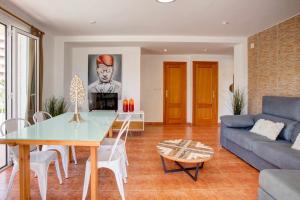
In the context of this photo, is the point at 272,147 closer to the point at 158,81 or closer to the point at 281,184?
the point at 281,184

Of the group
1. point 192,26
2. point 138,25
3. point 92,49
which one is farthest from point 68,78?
point 192,26

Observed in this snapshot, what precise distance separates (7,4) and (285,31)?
4.50 meters

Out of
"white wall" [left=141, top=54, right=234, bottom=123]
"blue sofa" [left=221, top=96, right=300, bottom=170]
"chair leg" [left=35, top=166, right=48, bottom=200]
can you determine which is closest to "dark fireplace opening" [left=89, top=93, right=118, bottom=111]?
"white wall" [left=141, top=54, right=234, bottom=123]

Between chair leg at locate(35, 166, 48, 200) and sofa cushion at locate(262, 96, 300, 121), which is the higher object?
sofa cushion at locate(262, 96, 300, 121)

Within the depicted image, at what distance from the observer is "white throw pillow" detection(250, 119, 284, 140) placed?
3.42 meters

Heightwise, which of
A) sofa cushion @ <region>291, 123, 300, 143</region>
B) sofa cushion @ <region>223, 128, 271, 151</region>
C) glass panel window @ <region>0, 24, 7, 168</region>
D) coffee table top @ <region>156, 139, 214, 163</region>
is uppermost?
glass panel window @ <region>0, 24, 7, 168</region>

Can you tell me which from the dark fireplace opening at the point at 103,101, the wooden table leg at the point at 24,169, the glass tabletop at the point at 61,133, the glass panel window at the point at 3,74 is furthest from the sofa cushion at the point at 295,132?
the glass panel window at the point at 3,74

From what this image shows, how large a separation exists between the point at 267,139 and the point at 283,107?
0.66m

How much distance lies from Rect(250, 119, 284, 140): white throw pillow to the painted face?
12.3 ft

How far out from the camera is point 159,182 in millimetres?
2895

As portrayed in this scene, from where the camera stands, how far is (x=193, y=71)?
730 cm

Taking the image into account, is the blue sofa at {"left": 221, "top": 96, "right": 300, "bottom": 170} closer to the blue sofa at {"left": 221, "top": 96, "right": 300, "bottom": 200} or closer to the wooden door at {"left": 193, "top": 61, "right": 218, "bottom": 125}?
the blue sofa at {"left": 221, "top": 96, "right": 300, "bottom": 200}

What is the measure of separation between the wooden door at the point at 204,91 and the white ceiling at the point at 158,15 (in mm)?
2463

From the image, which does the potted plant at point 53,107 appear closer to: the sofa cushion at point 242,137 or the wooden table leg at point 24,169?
the wooden table leg at point 24,169
